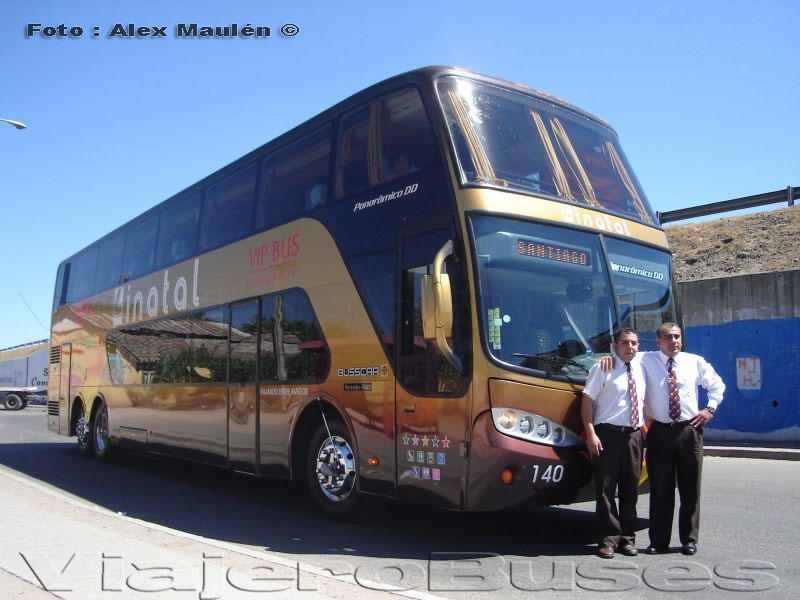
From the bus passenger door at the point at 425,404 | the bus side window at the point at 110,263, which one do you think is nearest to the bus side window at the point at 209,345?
the bus passenger door at the point at 425,404

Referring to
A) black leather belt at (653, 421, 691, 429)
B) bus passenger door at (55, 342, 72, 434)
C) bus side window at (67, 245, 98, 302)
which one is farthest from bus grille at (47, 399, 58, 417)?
black leather belt at (653, 421, 691, 429)

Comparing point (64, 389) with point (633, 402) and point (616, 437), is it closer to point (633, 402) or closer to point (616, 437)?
point (616, 437)

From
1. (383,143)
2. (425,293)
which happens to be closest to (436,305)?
(425,293)

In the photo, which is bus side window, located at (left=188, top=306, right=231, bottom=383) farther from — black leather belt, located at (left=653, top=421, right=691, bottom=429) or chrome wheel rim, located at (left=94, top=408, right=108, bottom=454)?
black leather belt, located at (left=653, top=421, right=691, bottom=429)

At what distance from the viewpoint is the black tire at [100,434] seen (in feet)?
48.7

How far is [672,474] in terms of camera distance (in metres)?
6.19

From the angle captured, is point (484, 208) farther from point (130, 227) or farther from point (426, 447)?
point (130, 227)

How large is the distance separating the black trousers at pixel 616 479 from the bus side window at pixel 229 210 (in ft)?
18.4

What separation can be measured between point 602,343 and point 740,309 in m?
12.9

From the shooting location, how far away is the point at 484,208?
638 cm

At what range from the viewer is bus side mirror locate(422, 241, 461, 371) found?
6.06m

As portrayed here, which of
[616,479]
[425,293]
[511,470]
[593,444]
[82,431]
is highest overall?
[425,293]

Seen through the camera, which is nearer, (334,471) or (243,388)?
(334,471)

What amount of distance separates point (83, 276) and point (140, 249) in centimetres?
395
